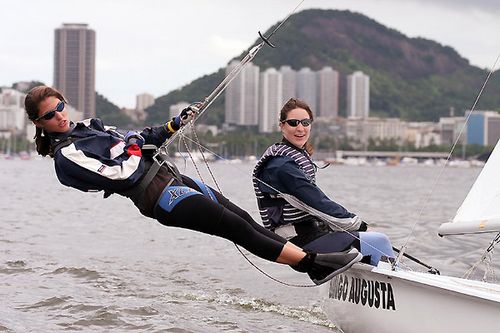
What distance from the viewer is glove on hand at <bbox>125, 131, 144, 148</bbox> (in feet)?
14.6

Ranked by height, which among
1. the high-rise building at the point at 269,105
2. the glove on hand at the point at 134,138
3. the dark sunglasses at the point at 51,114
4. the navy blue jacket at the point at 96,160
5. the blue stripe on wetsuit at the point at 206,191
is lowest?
the high-rise building at the point at 269,105

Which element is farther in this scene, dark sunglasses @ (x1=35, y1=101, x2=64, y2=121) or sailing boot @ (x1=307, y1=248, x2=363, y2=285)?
sailing boot @ (x1=307, y1=248, x2=363, y2=285)

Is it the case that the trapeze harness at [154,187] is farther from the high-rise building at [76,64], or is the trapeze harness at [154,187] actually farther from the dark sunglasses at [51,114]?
the high-rise building at [76,64]

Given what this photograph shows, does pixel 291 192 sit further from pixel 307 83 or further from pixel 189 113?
pixel 307 83

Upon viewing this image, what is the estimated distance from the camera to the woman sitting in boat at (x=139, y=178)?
14.0 feet

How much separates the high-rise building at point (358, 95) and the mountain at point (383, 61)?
152 centimetres

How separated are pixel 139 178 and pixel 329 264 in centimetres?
99

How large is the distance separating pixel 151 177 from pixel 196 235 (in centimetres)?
806

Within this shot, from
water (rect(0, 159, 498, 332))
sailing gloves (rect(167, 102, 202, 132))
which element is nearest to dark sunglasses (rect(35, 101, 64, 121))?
sailing gloves (rect(167, 102, 202, 132))

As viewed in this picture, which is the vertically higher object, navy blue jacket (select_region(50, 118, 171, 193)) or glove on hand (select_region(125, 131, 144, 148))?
glove on hand (select_region(125, 131, 144, 148))

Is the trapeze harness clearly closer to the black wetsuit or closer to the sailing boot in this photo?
the black wetsuit

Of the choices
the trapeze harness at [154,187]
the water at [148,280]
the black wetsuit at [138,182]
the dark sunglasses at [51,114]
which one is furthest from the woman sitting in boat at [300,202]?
the dark sunglasses at [51,114]

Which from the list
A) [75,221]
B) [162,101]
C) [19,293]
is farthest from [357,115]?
[19,293]

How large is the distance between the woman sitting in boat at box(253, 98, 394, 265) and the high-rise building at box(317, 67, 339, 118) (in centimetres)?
11364
